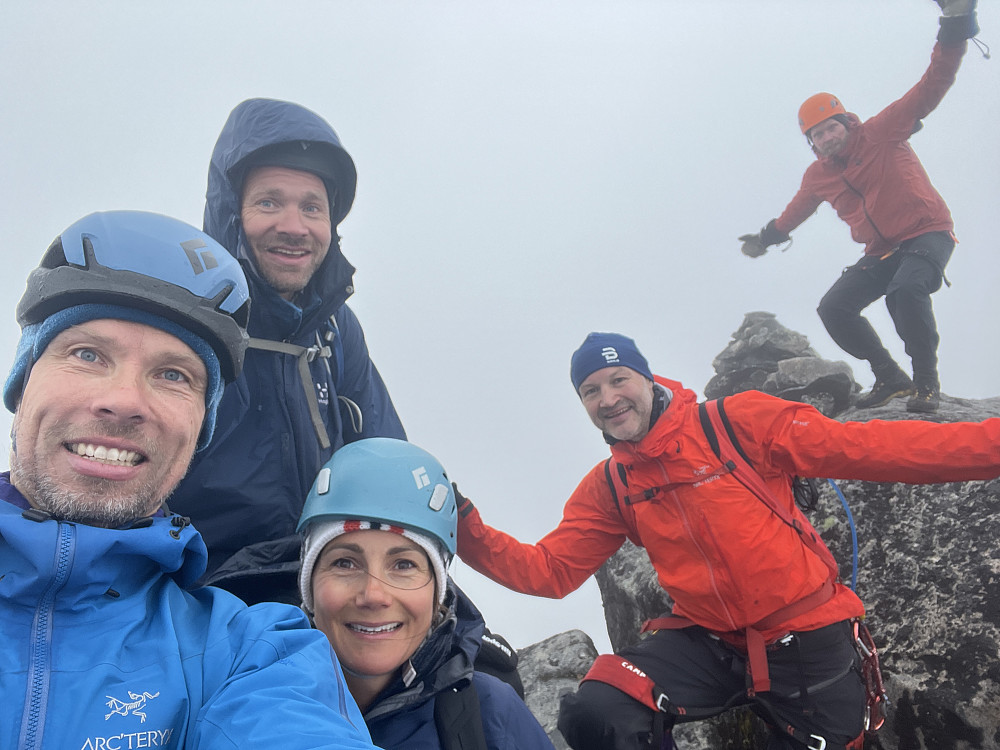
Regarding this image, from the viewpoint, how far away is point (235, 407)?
409cm

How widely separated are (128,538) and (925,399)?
408 inches

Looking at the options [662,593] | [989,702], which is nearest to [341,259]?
[662,593]

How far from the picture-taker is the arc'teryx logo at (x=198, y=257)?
9.59 feet

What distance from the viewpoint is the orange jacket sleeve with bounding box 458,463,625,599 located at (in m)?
5.58

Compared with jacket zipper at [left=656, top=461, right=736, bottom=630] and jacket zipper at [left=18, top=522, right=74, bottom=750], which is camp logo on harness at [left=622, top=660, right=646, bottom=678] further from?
jacket zipper at [left=18, top=522, right=74, bottom=750]

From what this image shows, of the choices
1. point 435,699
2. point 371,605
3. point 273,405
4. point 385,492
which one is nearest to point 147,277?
point 273,405

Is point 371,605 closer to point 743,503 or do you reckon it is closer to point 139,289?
point 139,289

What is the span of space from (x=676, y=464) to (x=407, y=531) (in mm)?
2855

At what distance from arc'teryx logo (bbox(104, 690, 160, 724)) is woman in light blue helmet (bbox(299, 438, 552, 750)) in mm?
1460

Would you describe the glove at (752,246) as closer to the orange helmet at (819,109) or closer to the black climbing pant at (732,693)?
the orange helmet at (819,109)

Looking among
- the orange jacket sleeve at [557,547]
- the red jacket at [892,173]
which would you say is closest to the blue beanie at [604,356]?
the orange jacket sleeve at [557,547]

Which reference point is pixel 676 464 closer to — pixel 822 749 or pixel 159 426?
pixel 822 749

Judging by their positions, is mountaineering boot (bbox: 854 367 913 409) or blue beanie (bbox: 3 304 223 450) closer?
blue beanie (bbox: 3 304 223 450)

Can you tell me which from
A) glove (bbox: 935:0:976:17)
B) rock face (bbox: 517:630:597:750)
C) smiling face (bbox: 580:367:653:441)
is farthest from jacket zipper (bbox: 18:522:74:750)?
glove (bbox: 935:0:976:17)
